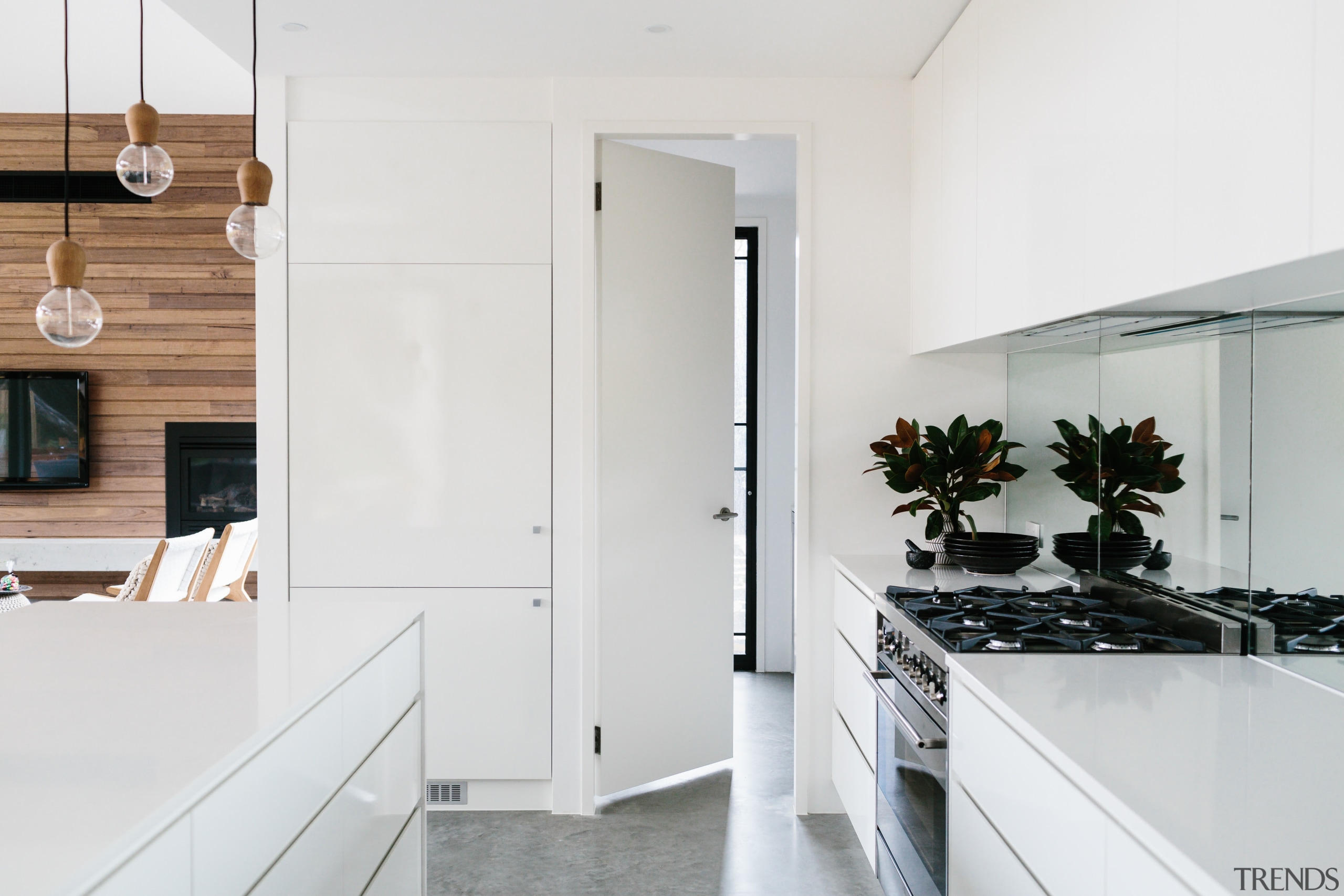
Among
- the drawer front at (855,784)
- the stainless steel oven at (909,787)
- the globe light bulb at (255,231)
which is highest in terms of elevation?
the globe light bulb at (255,231)

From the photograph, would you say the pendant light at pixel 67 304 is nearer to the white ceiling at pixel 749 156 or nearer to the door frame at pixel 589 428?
the door frame at pixel 589 428

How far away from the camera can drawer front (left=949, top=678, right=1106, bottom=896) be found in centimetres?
117

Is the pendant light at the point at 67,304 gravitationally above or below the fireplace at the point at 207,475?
above

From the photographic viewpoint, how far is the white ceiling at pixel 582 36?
2562 millimetres

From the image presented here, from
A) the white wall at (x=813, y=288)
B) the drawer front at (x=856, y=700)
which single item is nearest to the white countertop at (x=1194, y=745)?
the drawer front at (x=856, y=700)

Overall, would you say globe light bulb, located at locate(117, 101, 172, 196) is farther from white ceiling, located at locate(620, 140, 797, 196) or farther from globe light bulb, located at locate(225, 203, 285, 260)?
white ceiling, located at locate(620, 140, 797, 196)

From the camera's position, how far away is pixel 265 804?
1313mm

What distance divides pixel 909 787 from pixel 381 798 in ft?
3.88

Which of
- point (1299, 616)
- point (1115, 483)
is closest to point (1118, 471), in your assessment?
point (1115, 483)

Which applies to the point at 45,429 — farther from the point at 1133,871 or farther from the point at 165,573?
the point at 1133,871

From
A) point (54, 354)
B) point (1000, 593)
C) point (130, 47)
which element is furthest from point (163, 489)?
point (1000, 593)

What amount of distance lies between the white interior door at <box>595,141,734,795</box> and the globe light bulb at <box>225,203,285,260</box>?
1.41 metres

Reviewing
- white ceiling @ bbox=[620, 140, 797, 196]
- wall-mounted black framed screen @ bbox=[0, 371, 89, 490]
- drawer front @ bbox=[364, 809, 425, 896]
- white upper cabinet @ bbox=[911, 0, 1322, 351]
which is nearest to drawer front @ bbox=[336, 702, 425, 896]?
drawer front @ bbox=[364, 809, 425, 896]

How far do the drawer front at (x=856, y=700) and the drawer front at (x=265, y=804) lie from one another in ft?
4.62
